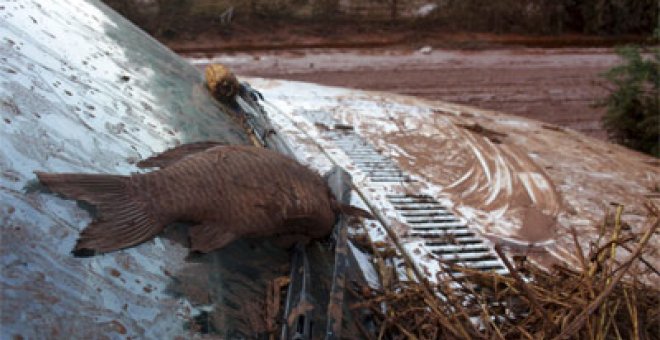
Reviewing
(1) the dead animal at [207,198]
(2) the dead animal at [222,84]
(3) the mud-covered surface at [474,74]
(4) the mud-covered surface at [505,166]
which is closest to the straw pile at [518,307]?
(1) the dead animal at [207,198]

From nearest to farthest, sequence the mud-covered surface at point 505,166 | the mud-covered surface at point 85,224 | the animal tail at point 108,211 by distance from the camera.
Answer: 1. the mud-covered surface at point 85,224
2. the animal tail at point 108,211
3. the mud-covered surface at point 505,166

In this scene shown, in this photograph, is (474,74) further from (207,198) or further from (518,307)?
(207,198)

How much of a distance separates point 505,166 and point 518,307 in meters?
1.30

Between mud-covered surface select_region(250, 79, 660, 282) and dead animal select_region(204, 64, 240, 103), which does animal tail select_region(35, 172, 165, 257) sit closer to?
dead animal select_region(204, 64, 240, 103)

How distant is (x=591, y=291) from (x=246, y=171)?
0.95m

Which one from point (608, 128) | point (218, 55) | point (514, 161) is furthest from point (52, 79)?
point (218, 55)

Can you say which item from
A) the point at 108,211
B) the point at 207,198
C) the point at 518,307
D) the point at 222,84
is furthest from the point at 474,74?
the point at 108,211

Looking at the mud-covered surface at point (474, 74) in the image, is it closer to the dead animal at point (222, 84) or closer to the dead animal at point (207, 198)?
the dead animal at point (222, 84)

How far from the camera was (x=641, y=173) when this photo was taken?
3111mm

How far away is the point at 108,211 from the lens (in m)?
1.37

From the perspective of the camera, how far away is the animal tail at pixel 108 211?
132 centimetres

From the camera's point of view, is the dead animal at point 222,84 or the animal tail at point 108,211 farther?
the dead animal at point 222,84

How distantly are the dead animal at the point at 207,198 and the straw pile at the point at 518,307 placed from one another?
27 cm

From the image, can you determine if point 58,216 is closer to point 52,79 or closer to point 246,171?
point 246,171
